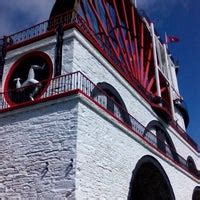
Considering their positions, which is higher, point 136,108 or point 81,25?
point 81,25

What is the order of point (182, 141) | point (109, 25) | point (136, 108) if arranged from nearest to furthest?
1. point (136, 108)
2. point (109, 25)
3. point (182, 141)

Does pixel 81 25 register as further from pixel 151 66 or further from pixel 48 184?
pixel 151 66

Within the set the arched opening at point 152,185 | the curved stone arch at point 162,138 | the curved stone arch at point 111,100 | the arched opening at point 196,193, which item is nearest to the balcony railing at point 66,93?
the curved stone arch at point 111,100

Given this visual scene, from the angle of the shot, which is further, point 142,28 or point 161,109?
point 142,28

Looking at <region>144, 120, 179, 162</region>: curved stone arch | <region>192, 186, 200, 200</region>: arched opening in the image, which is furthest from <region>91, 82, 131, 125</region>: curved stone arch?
<region>192, 186, 200, 200</region>: arched opening

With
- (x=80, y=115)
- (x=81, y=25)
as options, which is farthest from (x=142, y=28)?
(x=80, y=115)

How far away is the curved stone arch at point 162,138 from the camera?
1666 cm

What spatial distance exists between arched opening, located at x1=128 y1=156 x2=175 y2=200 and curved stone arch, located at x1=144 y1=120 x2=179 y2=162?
225 cm

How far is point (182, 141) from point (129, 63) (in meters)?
6.09

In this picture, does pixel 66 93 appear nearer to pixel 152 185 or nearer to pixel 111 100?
pixel 111 100

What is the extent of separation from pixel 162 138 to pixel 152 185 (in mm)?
4062

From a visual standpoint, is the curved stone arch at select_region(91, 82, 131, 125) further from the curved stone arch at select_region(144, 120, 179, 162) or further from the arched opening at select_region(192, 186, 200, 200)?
the arched opening at select_region(192, 186, 200, 200)

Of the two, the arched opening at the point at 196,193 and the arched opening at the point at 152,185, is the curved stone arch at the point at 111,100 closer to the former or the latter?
the arched opening at the point at 152,185

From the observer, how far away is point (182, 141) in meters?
21.0
